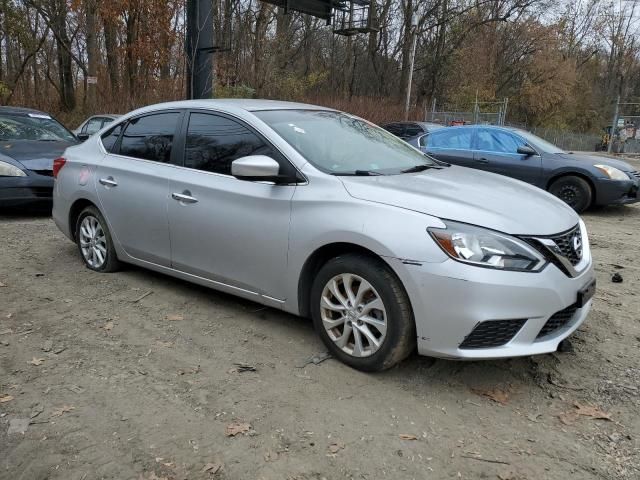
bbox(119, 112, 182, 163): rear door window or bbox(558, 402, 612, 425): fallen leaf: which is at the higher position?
bbox(119, 112, 182, 163): rear door window

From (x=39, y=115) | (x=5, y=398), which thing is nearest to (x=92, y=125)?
(x=39, y=115)

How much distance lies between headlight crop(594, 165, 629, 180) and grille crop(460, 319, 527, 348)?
6.92 meters

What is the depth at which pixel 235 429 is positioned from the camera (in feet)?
9.12

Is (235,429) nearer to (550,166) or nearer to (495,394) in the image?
(495,394)

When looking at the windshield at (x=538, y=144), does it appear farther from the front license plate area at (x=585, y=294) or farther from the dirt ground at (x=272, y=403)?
the front license plate area at (x=585, y=294)

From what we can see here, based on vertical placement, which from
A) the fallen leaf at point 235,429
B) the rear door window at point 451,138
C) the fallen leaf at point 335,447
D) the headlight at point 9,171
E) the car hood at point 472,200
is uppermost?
the rear door window at point 451,138

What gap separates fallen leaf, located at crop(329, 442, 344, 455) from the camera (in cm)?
263

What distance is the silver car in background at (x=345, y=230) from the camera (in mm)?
2943

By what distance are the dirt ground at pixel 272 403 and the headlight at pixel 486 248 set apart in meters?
0.78

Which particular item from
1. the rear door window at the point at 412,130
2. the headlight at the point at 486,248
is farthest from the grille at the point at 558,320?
the rear door window at the point at 412,130

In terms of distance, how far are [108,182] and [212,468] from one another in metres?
3.10

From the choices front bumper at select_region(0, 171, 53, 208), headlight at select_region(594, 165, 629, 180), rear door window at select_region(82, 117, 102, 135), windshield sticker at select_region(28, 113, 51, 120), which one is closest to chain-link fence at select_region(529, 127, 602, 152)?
headlight at select_region(594, 165, 629, 180)

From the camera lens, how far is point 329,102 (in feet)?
86.0

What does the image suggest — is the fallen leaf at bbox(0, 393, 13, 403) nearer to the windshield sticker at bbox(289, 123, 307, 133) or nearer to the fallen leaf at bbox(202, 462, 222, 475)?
the fallen leaf at bbox(202, 462, 222, 475)
